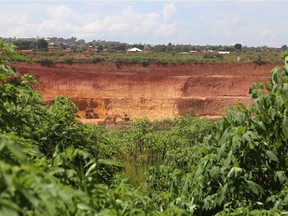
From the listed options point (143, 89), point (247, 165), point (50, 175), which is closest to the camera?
point (50, 175)

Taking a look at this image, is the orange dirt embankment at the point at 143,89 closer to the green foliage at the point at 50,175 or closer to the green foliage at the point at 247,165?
the green foliage at the point at 50,175

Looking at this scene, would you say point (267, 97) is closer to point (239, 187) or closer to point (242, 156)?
point (242, 156)

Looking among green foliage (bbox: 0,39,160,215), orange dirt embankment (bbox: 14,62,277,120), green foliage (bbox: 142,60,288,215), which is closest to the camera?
green foliage (bbox: 0,39,160,215)

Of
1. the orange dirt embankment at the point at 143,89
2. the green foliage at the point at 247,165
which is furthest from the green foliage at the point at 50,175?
the orange dirt embankment at the point at 143,89

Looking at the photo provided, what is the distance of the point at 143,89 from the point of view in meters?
33.1

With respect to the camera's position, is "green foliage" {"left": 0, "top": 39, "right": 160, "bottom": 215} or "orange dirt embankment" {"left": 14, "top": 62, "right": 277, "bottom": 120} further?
"orange dirt embankment" {"left": 14, "top": 62, "right": 277, "bottom": 120}

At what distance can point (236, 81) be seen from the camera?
109ft

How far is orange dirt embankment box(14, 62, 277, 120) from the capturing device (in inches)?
1166

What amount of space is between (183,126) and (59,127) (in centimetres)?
944

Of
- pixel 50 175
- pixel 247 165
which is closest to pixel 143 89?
pixel 247 165

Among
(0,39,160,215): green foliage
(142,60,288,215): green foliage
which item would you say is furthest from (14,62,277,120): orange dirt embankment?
(142,60,288,215): green foliage

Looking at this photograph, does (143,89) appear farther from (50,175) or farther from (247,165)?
(50,175)

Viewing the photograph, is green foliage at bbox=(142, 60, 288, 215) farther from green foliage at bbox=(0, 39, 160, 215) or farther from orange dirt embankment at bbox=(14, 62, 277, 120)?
orange dirt embankment at bbox=(14, 62, 277, 120)

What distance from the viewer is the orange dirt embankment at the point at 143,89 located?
2962 cm
